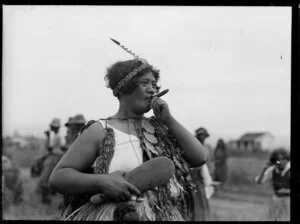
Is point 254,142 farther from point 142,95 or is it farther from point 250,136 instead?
point 142,95

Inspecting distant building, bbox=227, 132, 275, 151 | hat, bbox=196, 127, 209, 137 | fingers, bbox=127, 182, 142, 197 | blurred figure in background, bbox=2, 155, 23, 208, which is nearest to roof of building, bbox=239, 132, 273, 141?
distant building, bbox=227, 132, 275, 151

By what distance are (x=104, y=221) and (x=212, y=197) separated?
197 inches

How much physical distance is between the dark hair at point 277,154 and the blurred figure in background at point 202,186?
71 cm

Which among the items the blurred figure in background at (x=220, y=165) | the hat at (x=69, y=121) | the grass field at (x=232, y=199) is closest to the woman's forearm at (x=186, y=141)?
the hat at (x=69, y=121)

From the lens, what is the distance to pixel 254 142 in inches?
306

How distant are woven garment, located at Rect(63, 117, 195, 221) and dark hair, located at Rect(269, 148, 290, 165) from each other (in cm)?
409

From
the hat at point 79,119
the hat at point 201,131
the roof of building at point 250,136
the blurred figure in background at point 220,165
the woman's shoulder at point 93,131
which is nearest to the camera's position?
the woman's shoulder at point 93,131

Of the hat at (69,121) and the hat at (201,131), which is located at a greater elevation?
the hat at (69,121)

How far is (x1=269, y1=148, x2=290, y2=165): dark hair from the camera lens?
285 inches

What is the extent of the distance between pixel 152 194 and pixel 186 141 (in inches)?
11.4

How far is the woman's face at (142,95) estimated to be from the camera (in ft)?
10.9

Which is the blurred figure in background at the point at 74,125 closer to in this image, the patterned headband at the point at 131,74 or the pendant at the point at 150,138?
the patterned headband at the point at 131,74

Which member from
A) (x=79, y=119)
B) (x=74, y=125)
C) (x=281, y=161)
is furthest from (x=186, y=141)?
(x=281, y=161)

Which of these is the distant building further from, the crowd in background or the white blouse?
the white blouse
